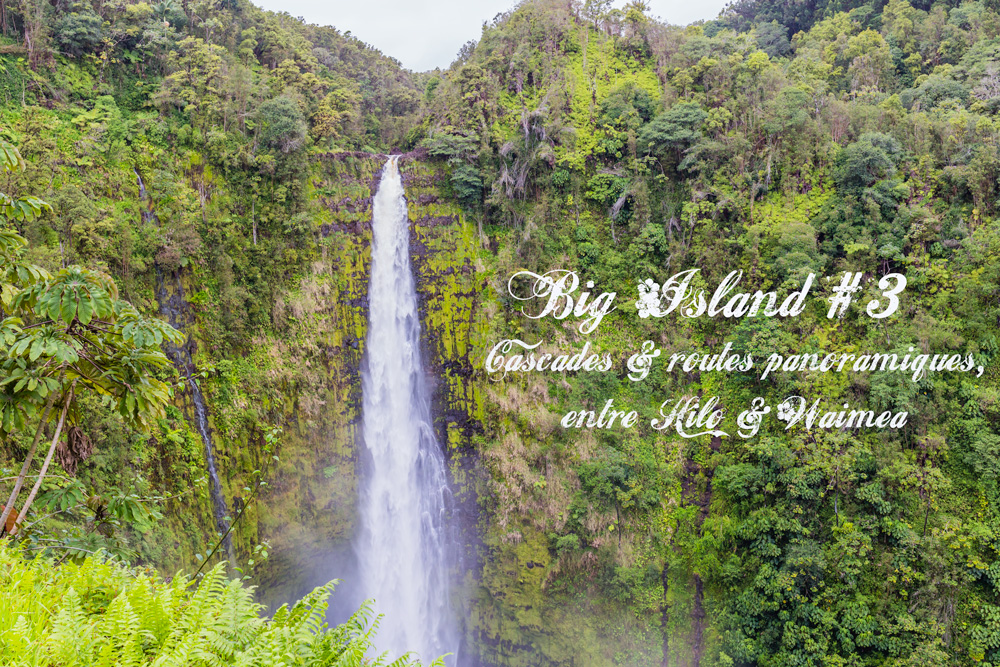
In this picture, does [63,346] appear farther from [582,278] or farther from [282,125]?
[582,278]

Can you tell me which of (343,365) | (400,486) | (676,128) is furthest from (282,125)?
(676,128)

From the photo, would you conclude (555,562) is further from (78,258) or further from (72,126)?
(72,126)

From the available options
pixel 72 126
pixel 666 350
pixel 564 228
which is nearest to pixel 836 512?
pixel 666 350

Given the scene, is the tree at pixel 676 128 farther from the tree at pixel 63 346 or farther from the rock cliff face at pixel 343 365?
the tree at pixel 63 346

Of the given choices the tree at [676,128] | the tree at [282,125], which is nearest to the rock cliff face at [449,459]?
the tree at [282,125]

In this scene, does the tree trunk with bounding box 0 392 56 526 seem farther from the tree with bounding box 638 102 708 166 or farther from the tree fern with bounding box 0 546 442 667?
the tree with bounding box 638 102 708 166

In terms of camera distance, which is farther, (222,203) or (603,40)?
(603,40)

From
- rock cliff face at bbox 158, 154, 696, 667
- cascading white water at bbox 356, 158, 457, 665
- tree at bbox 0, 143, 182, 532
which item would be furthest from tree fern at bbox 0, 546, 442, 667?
cascading white water at bbox 356, 158, 457, 665
